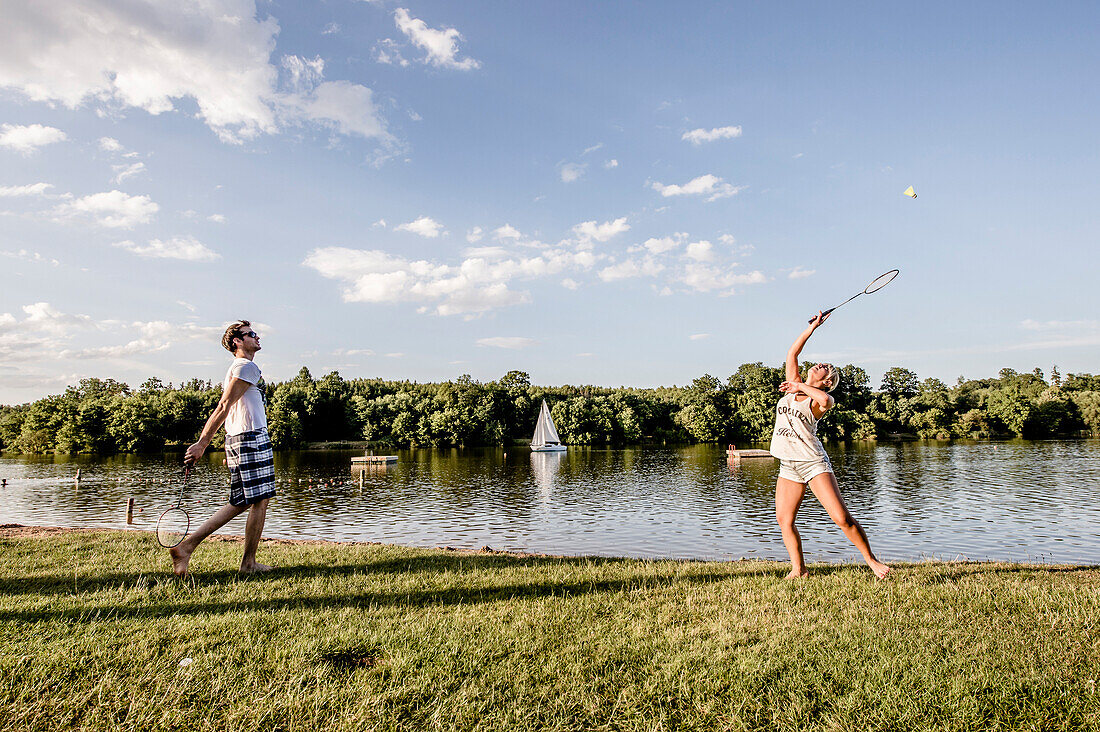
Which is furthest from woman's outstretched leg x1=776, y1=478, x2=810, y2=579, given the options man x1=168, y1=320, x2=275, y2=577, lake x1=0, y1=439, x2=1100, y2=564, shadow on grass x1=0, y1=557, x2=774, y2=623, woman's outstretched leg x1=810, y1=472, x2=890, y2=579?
lake x1=0, y1=439, x2=1100, y2=564

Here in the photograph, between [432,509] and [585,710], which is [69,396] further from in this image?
[585,710]

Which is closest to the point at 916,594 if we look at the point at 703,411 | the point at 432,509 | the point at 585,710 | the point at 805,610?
the point at 805,610

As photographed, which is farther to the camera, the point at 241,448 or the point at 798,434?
the point at 798,434

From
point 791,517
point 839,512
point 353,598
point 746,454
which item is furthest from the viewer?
point 746,454

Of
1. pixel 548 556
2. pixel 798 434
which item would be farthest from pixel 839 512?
pixel 548 556

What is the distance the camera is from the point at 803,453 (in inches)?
252

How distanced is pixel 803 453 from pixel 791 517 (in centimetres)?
72

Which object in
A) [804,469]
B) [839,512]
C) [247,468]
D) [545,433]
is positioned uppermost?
[247,468]

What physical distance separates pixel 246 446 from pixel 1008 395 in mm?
108413

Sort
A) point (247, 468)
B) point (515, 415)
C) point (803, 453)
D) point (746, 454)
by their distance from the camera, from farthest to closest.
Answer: point (515, 415), point (746, 454), point (803, 453), point (247, 468)

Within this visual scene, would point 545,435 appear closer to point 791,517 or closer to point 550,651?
point 791,517

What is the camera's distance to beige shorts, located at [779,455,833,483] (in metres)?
6.36

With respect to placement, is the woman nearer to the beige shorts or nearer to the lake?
the beige shorts

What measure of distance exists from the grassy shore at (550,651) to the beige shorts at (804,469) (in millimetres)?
1033
